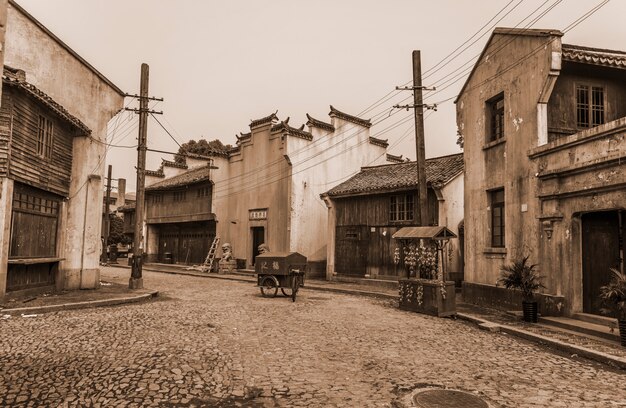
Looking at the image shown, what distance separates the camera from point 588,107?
1295cm

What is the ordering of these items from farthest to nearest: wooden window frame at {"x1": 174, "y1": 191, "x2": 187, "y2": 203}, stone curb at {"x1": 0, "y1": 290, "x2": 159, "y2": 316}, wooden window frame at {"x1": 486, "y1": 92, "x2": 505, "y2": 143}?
1. wooden window frame at {"x1": 174, "y1": 191, "x2": 187, "y2": 203}
2. wooden window frame at {"x1": 486, "y1": 92, "x2": 505, "y2": 143}
3. stone curb at {"x1": 0, "y1": 290, "x2": 159, "y2": 316}

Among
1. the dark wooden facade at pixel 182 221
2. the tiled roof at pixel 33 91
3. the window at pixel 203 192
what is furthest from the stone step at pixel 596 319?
the window at pixel 203 192

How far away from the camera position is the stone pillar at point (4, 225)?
462 inches

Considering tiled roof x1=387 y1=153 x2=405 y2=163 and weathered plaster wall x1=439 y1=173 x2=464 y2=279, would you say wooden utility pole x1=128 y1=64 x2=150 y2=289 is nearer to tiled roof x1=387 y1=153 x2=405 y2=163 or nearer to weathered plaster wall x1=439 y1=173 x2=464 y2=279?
weathered plaster wall x1=439 y1=173 x2=464 y2=279

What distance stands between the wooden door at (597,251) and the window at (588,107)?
3527mm

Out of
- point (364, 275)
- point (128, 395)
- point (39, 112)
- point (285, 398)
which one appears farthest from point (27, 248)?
point (364, 275)

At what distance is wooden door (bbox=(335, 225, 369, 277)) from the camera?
22.0 meters

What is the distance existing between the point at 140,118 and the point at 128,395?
1409 centimetres

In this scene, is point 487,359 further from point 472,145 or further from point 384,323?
point 472,145

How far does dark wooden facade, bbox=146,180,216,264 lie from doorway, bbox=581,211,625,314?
23.2 meters

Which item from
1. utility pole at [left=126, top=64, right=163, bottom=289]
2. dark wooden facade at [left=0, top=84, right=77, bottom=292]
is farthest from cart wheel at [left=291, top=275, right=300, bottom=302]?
dark wooden facade at [left=0, top=84, right=77, bottom=292]

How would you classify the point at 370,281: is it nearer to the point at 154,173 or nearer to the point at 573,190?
the point at 573,190

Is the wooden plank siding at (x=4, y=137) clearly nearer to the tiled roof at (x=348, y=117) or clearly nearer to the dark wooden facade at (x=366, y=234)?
the dark wooden facade at (x=366, y=234)

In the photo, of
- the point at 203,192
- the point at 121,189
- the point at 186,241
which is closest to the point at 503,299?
the point at 203,192
